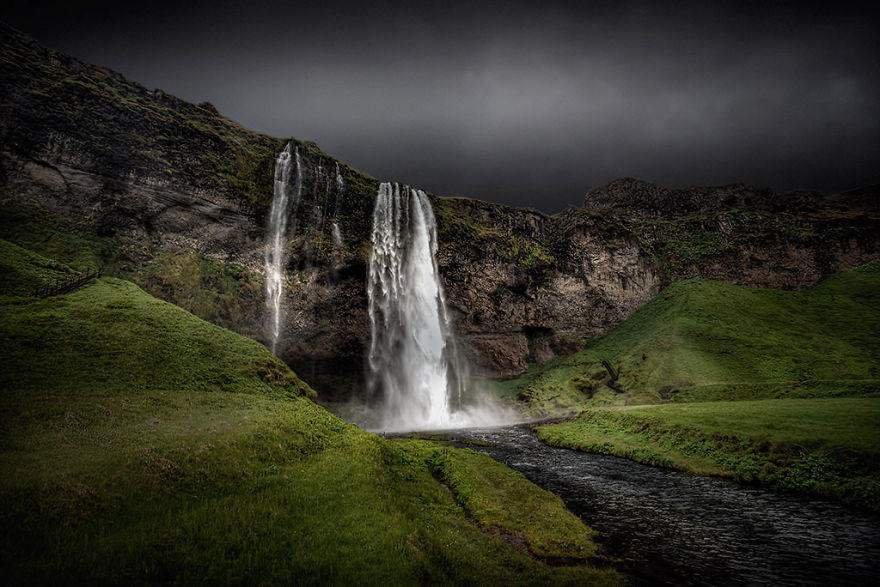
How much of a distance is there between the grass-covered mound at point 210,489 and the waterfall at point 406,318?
33.6 meters

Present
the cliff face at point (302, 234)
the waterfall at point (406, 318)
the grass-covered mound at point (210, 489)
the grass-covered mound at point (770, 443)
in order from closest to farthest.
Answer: the grass-covered mound at point (210, 489)
the grass-covered mound at point (770, 443)
the cliff face at point (302, 234)
the waterfall at point (406, 318)

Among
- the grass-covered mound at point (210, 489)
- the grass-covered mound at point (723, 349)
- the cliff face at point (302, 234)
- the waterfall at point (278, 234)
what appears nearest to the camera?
the grass-covered mound at point (210, 489)

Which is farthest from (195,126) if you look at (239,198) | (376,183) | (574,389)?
(574,389)

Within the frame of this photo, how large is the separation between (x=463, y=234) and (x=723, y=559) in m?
61.7

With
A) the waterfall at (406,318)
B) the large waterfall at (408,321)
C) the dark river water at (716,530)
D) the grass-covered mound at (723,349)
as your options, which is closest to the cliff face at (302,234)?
the large waterfall at (408,321)

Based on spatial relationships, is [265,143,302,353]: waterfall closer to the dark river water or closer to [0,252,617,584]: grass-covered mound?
[0,252,617,584]: grass-covered mound

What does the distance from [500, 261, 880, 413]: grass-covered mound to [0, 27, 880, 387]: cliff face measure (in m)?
7.32

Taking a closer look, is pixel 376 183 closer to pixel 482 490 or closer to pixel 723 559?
pixel 482 490

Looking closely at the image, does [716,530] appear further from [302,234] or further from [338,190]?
[338,190]

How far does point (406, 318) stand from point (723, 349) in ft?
170

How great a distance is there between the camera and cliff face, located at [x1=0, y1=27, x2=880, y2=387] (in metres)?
36.8

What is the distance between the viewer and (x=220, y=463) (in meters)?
10.7

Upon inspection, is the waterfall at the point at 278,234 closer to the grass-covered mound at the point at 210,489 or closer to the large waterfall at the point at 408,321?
the large waterfall at the point at 408,321

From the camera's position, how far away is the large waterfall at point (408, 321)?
55312 mm
